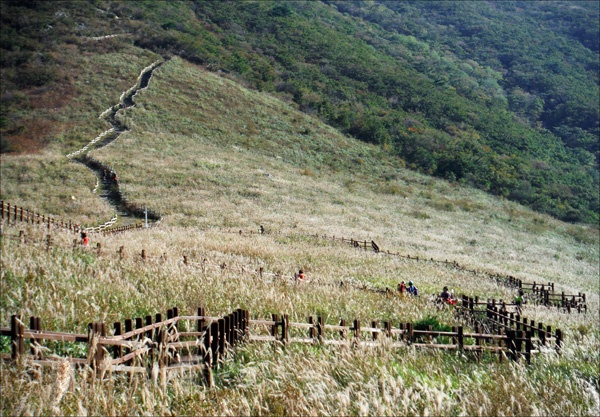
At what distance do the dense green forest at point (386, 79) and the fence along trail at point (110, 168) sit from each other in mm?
4961

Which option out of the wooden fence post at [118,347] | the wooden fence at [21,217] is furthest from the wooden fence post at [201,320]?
the wooden fence at [21,217]

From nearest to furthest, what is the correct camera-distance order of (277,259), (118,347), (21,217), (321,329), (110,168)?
(118,347) → (321,329) → (21,217) → (277,259) → (110,168)

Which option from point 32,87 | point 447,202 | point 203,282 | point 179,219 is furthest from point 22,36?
point 203,282

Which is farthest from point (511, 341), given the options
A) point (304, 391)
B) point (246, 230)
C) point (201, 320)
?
point (246, 230)

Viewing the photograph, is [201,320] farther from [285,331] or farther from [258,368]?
[258,368]

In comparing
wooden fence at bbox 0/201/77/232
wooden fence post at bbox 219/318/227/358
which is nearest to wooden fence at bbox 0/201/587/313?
wooden fence at bbox 0/201/77/232

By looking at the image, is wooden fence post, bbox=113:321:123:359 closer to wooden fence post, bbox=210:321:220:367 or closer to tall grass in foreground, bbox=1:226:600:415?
tall grass in foreground, bbox=1:226:600:415

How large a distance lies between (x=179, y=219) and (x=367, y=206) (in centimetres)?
2025

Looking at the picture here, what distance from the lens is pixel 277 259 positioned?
60.2ft

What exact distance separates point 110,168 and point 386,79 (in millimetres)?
80607

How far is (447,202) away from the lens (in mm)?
54750

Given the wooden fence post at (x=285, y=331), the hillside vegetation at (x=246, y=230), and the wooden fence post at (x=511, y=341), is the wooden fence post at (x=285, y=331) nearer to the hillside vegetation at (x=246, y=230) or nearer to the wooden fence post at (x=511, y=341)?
the hillside vegetation at (x=246, y=230)

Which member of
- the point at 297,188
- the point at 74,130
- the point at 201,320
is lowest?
the point at 74,130

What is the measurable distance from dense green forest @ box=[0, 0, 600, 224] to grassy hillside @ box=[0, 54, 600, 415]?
7735 mm
